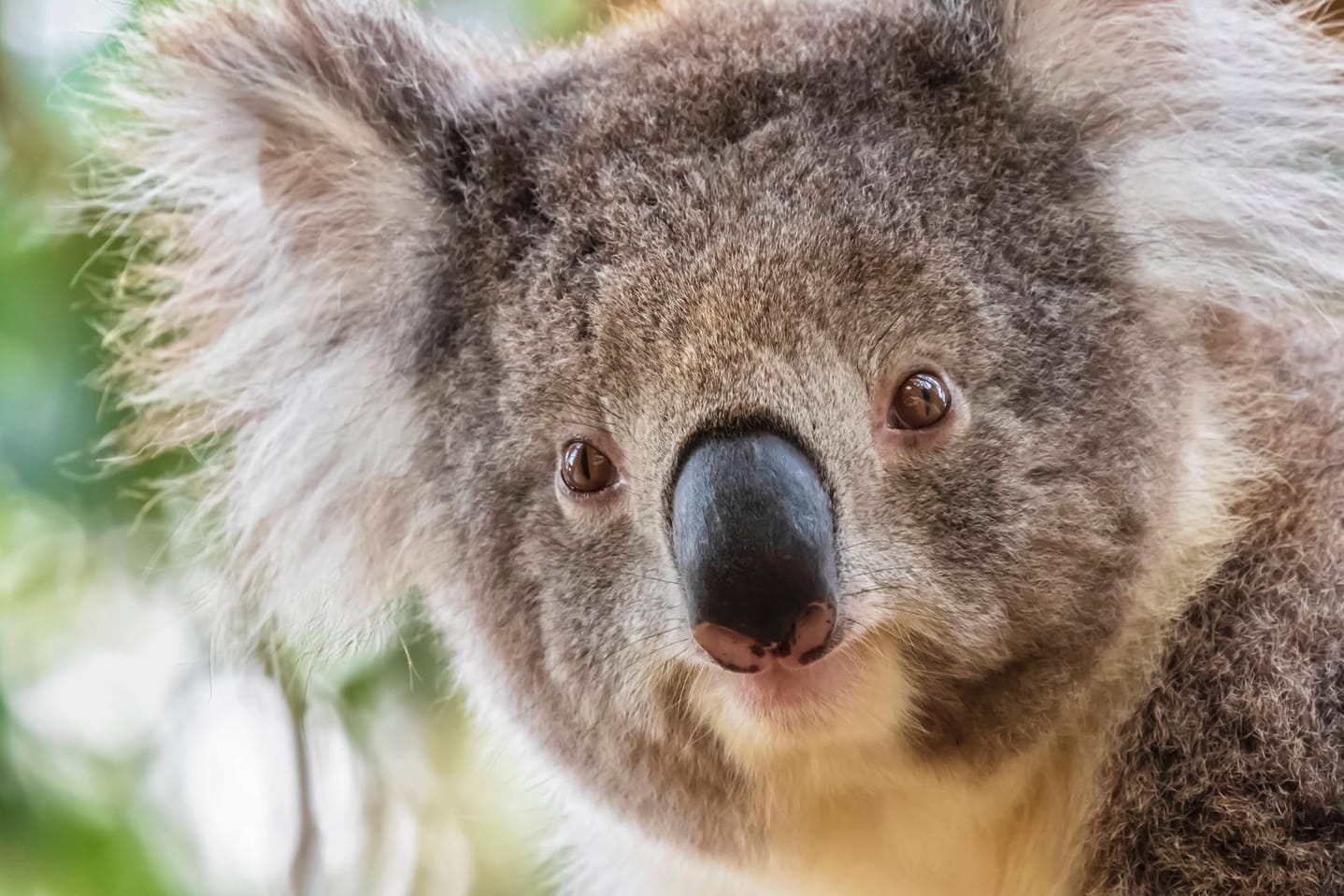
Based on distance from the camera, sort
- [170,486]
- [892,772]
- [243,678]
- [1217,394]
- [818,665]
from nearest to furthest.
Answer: [818,665] < [892,772] < [1217,394] < [170,486] < [243,678]

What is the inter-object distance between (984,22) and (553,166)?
0.62m

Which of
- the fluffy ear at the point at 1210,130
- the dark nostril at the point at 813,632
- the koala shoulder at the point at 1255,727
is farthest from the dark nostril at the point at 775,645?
the fluffy ear at the point at 1210,130

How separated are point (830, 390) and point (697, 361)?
16 centimetres

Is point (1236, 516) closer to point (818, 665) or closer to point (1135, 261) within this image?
point (1135, 261)

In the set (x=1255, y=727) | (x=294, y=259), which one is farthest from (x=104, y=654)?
(x=1255, y=727)

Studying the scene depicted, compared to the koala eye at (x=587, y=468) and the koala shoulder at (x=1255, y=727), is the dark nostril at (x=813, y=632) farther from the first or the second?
the koala shoulder at (x=1255, y=727)

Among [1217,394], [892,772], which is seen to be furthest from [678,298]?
[1217,394]

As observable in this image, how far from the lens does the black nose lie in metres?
1.50

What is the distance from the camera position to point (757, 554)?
1505 mm

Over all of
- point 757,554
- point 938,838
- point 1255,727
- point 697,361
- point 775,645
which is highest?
point 697,361

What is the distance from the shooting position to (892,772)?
1798mm

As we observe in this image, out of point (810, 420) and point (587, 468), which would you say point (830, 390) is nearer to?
point (810, 420)

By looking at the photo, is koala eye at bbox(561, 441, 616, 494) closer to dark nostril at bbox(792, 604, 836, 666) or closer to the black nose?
the black nose

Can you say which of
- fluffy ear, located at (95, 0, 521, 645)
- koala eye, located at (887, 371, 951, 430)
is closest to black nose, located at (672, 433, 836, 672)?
koala eye, located at (887, 371, 951, 430)
